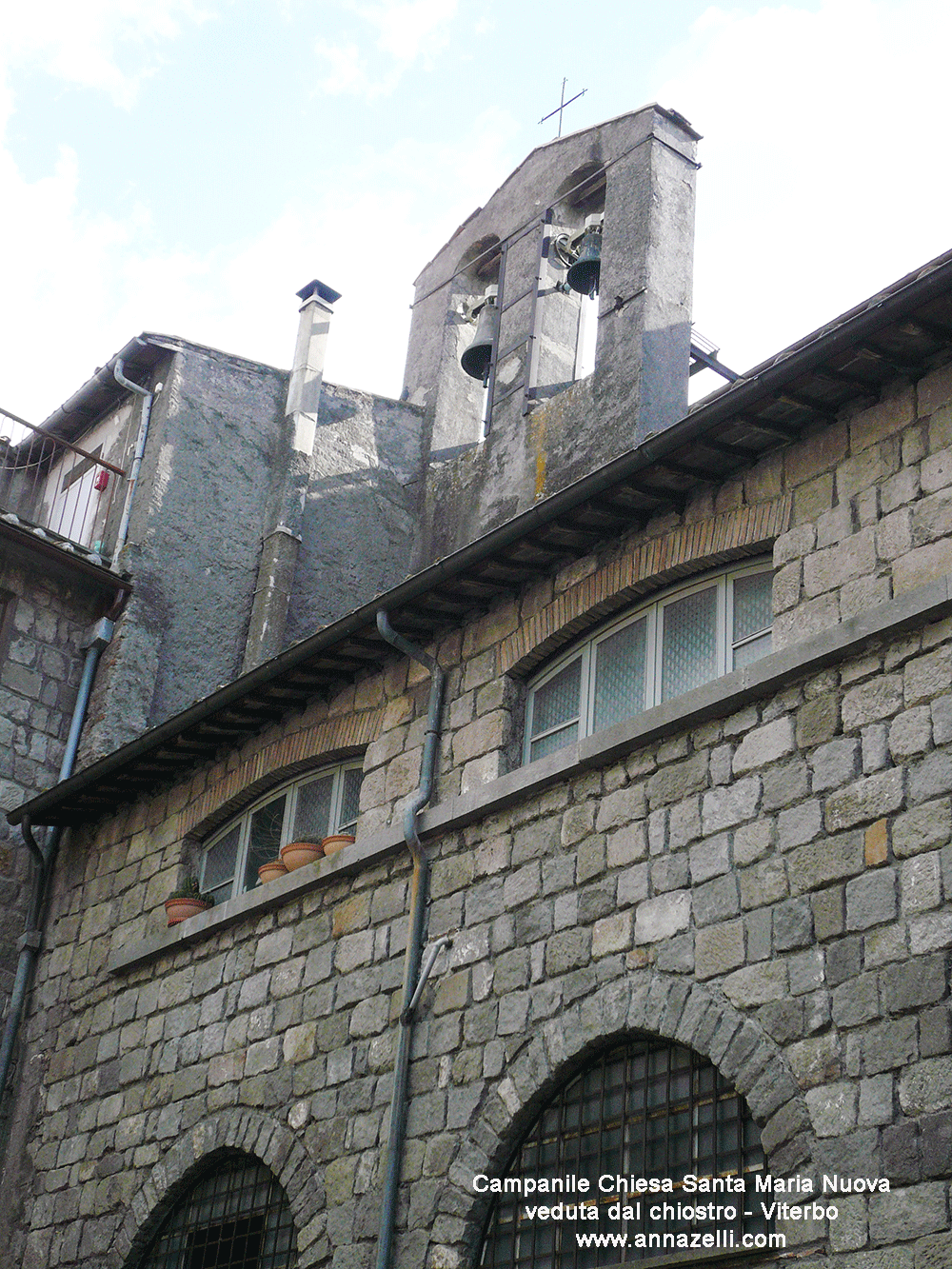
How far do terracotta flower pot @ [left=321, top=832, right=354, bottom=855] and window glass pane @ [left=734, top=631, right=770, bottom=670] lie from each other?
2613mm

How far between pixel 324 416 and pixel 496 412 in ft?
7.58

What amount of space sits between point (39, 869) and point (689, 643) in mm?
5804

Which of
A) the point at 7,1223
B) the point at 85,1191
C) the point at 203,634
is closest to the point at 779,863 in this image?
the point at 85,1191

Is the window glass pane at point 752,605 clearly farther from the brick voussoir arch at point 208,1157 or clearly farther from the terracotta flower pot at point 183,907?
the terracotta flower pot at point 183,907

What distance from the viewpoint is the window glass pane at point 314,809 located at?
918 cm

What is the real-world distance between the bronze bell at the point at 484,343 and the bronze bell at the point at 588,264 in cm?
75

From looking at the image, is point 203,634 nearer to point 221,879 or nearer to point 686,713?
point 221,879

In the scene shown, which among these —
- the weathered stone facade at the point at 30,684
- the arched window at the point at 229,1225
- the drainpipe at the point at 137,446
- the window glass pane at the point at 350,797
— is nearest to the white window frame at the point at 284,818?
the window glass pane at the point at 350,797

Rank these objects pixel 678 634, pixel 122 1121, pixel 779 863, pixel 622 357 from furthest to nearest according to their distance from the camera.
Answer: pixel 622 357
pixel 122 1121
pixel 678 634
pixel 779 863

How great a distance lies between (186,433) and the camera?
1295 cm

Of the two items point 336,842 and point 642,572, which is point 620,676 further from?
point 336,842

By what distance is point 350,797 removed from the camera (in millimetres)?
9039

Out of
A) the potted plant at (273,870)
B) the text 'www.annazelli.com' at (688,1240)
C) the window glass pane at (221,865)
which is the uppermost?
the window glass pane at (221,865)

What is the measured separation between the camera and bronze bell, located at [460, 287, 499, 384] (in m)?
12.2
